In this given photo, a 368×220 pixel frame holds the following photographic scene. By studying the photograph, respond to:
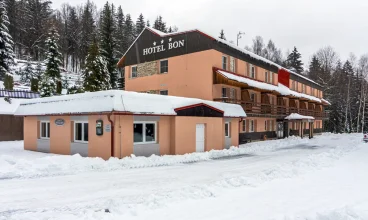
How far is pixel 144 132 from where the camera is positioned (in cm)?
1611

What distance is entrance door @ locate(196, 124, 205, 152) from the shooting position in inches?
750

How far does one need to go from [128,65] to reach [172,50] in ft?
21.6

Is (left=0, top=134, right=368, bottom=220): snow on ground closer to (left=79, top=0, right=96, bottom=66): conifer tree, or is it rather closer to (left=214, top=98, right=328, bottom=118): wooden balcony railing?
(left=214, top=98, right=328, bottom=118): wooden balcony railing

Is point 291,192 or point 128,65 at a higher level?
point 128,65

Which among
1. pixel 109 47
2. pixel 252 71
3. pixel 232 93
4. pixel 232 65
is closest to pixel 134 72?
pixel 232 65

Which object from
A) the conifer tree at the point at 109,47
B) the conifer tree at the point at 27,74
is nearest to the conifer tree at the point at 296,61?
the conifer tree at the point at 109,47

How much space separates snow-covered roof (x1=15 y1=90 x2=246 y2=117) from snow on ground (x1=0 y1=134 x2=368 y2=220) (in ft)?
8.72

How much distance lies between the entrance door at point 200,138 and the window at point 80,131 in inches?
276

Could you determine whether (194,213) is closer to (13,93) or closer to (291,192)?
(291,192)

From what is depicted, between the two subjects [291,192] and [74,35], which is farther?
[74,35]

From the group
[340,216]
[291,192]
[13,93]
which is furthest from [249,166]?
[13,93]

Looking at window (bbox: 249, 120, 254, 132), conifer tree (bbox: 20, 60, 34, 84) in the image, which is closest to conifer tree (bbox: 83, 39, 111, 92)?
conifer tree (bbox: 20, 60, 34, 84)

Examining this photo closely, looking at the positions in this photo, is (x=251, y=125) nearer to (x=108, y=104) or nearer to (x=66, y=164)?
(x=108, y=104)

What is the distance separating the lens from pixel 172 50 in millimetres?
27938
